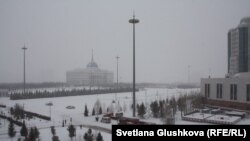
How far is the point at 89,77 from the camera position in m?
99.8

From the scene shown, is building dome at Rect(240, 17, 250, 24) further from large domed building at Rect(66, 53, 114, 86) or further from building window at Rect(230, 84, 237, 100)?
large domed building at Rect(66, 53, 114, 86)

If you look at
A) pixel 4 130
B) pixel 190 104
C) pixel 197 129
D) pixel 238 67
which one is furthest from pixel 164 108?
pixel 238 67

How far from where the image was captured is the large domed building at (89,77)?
99.9 m

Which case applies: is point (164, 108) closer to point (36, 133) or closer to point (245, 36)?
point (36, 133)

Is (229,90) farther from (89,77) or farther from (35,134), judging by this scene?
(89,77)

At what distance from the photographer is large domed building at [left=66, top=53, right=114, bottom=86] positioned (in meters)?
99.9

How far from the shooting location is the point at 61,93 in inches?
2112

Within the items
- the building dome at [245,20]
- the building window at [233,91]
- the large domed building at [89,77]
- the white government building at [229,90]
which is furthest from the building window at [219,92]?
the large domed building at [89,77]

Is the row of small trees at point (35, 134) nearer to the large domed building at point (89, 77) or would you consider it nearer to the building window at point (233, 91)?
the building window at point (233, 91)

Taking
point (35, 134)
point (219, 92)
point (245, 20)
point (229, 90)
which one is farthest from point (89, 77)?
point (35, 134)

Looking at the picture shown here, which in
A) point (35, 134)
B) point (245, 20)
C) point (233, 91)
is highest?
point (245, 20)

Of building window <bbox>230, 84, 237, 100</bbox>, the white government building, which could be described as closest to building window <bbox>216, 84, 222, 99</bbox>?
the white government building

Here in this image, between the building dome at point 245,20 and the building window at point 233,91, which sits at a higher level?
the building dome at point 245,20

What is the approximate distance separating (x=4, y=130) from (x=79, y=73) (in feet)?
267
